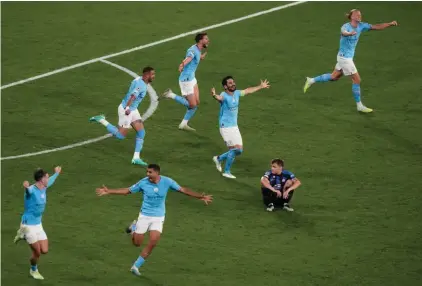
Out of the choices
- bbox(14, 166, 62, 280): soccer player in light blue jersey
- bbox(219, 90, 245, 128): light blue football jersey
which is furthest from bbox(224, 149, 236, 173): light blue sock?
bbox(14, 166, 62, 280): soccer player in light blue jersey

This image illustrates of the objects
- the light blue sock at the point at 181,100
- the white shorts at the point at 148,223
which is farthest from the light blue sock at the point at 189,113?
the white shorts at the point at 148,223

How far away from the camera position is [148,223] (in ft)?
82.0

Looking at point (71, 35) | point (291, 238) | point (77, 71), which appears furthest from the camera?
point (71, 35)

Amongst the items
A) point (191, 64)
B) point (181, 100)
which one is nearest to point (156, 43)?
point (191, 64)

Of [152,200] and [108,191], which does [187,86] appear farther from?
[108,191]

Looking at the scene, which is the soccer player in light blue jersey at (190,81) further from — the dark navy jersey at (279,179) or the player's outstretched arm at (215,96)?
the dark navy jersey at (279,179)

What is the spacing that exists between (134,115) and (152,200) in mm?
4892

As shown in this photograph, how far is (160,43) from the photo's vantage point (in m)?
37.0

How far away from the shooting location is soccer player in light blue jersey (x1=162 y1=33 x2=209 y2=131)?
30.8m

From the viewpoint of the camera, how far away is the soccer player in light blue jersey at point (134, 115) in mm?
28828

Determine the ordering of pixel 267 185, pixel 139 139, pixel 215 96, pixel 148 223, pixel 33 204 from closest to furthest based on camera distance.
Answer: pixel 33 204, pixel 148 223, pixel 267 185, pixel 215 96, pixel 139 139

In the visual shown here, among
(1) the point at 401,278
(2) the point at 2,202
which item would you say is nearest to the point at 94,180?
(2) the point at 2,202

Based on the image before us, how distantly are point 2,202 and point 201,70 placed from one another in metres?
9.06

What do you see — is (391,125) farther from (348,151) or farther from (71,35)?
(71,35)
